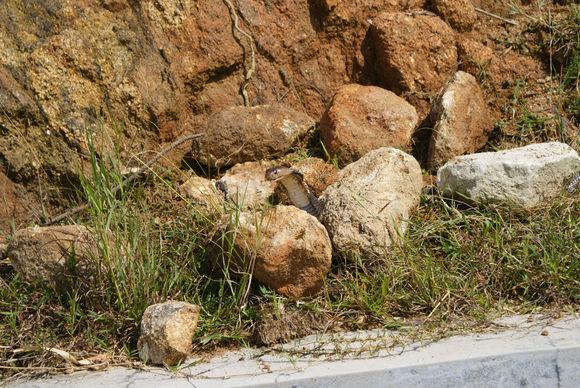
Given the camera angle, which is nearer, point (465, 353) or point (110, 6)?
point (465, 353)

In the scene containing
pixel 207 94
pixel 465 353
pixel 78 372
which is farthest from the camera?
pixel 207 94

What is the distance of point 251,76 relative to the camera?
5848mm

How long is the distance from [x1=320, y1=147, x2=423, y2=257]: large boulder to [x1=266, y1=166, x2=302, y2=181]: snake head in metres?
0.22

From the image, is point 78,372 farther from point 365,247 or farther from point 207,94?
point 207,94

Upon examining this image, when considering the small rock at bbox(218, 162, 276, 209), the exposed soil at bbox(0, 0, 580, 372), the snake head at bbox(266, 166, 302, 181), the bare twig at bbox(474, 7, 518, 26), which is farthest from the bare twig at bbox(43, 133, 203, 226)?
the bare twig at bbox(474, 7, 518, 26)

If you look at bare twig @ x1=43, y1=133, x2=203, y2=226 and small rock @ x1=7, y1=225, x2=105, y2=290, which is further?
bare twig @ x1=43, y1=133, x2=203, y2=226

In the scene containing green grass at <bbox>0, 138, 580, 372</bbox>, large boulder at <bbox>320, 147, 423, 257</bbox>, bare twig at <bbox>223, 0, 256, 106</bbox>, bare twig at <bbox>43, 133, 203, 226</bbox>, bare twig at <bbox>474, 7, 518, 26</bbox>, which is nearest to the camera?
green grass at <bbox>0, 138, 580, 372</bbox>

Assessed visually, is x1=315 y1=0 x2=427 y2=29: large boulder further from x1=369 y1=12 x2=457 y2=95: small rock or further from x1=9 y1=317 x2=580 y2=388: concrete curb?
x1=9 y1=317 x2=580 y2=388: concrete curb

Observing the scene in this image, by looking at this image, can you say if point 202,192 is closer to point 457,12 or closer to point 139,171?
point 139,171

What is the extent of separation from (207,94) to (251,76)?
0.96 feet

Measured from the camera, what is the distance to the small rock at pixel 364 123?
5.41m

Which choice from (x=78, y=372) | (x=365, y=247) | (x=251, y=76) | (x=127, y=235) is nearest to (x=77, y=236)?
(x=127, y=235)

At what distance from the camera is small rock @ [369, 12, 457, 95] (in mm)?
5816

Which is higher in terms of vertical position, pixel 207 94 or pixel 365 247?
pixel 207 94
